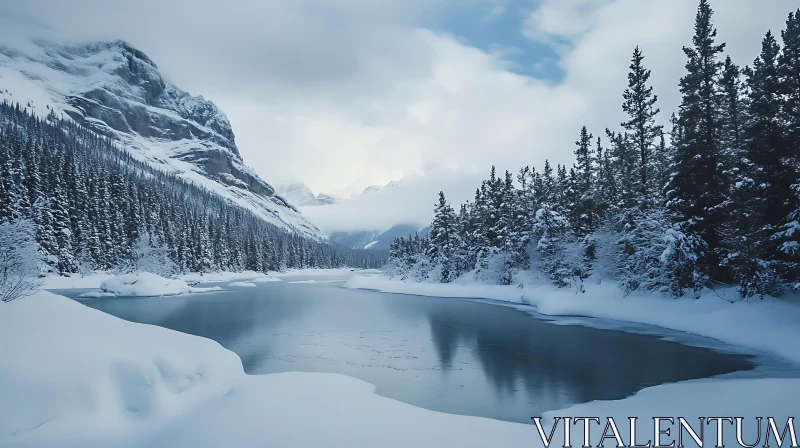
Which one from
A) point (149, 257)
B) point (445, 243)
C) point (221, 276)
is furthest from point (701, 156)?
point (221, 276)

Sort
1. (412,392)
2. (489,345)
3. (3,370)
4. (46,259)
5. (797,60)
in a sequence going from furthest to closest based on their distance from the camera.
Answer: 1. (46,259)
2. (489,345)
3. (797,60)
4. (412,392)
5. (3,370)

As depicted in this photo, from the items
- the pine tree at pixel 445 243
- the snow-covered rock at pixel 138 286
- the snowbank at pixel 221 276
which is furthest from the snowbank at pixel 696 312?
the snowbank at pixel 221 276

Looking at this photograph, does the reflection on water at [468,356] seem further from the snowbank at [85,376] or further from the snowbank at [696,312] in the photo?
the snowbank at [85,376]

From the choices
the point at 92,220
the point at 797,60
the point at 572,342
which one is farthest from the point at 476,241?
the point at 92,220

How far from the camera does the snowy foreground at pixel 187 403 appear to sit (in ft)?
24.1

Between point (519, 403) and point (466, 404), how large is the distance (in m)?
1.52

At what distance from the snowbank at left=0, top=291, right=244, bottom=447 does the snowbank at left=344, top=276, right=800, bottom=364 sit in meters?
20.3

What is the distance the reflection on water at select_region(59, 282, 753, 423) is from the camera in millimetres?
12531

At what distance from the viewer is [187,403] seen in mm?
9453

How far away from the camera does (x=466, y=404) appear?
11492 millimetres

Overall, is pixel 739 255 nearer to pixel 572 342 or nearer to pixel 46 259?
pixel 572 342

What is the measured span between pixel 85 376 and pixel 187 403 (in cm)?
230

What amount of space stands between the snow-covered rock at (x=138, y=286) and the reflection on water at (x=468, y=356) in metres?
17.5

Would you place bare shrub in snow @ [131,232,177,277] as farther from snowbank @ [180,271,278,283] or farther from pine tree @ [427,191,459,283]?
pine tree @ [427,191,459,283]
